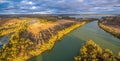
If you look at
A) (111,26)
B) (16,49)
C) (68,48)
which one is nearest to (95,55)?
(68,48)

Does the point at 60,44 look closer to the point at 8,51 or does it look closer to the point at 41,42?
the point at 41,42

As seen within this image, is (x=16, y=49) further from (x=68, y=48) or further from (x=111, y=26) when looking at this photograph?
(x=111, y=26)

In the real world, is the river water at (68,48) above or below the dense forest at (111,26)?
above

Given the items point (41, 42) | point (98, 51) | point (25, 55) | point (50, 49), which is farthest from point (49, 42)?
point (98, 51)

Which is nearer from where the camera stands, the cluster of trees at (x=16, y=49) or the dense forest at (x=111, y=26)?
the cluster of trees at (x=16, y=49)

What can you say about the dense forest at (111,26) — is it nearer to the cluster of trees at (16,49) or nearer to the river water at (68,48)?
the river water at (68,48)

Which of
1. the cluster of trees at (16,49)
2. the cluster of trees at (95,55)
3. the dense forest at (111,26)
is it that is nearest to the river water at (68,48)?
the cluster of trees at (95,55)

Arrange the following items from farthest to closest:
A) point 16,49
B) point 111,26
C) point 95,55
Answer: point 111,26 < point 16,49 < point 95,55

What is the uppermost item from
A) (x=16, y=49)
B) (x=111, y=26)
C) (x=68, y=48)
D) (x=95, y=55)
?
(x=95, y=55)

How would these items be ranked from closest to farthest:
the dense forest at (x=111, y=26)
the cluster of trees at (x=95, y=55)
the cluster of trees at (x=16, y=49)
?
the cluster of trees at (x=95, y=55), the cluster of trees at (x=16, y=49), the dense forest at (x=111, y=26)

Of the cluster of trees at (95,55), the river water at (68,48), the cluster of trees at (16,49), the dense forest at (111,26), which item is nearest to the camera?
the cluster of trees at (95,55)


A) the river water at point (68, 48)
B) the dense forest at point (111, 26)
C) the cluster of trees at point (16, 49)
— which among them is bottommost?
the dense forest at point (111, 26)
